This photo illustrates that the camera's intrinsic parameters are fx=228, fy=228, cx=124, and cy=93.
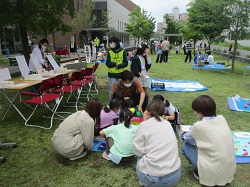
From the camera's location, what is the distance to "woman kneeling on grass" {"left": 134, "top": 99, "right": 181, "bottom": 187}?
2.08 meters

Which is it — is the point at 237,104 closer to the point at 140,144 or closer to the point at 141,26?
the point at 140,144

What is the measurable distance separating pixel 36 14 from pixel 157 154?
6787mm

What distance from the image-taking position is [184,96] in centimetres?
615

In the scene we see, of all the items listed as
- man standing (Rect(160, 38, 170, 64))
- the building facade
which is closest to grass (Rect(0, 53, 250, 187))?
man standing (Rect(160, 38, 170, 64))

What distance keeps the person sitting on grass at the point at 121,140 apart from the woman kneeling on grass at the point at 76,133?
0.23 m

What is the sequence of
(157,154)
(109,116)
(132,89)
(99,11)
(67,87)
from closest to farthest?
(157,154) < (109,116) < (132,89) < (67,87) < (99,11)

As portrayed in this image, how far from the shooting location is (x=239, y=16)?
379 inches

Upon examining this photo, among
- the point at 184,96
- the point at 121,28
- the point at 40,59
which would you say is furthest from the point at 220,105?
the point at 121,28

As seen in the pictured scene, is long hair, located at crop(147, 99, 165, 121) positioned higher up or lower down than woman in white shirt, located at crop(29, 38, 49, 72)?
lower down

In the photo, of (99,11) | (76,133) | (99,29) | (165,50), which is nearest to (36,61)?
(76,133)

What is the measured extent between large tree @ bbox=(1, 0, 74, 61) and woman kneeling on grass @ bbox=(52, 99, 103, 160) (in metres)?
4.60

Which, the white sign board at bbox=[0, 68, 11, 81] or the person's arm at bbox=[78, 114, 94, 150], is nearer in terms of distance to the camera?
the person's arm at bbox=[78, 114, 94, 150]

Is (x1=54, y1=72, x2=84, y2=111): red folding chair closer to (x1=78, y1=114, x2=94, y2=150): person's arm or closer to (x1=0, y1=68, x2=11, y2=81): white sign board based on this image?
(x1=0, y1=68, x2=11, y2=81): white sign board

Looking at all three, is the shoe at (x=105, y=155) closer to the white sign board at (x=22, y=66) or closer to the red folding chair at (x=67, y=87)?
the red folding chair at (x=67, y=87)
